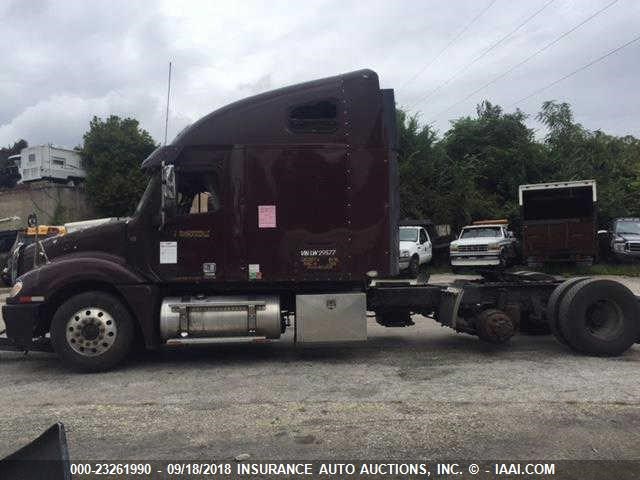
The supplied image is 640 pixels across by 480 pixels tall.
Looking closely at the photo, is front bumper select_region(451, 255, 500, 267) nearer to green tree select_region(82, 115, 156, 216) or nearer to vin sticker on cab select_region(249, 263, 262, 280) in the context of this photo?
vin sticker on cab select_region(249, 263, 262, 280)

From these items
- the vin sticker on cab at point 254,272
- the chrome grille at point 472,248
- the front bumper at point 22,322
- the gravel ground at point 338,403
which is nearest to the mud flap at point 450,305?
the gravel ground at point 338,403

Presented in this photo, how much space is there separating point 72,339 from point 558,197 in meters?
18.2

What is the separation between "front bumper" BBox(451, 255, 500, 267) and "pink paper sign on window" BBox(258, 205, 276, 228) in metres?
15.0

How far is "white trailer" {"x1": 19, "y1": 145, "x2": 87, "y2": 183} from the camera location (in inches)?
1521

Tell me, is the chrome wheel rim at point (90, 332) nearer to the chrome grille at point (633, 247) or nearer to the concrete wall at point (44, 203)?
the chrome grille at point (633, 247)

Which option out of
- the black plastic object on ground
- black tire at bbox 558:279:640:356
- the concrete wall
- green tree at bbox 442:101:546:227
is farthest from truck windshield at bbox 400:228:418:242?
the concrete wall

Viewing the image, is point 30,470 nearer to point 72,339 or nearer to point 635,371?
point 72,339

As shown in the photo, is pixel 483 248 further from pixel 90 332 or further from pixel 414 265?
pixel 90 332

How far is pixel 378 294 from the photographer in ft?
26.1

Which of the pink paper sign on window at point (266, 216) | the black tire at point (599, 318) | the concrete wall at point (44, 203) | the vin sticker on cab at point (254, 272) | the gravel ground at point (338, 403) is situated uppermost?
the concrete wall at point (44, 203)

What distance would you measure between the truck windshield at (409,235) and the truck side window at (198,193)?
1473 cm

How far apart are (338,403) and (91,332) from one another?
3250mm

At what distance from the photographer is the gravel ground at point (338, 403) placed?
4.48 m

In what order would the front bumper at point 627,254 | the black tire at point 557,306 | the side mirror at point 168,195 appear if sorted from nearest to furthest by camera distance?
the side mirror at point 168,195, the black tire at point 557,306, the front bumper at point 627,254
